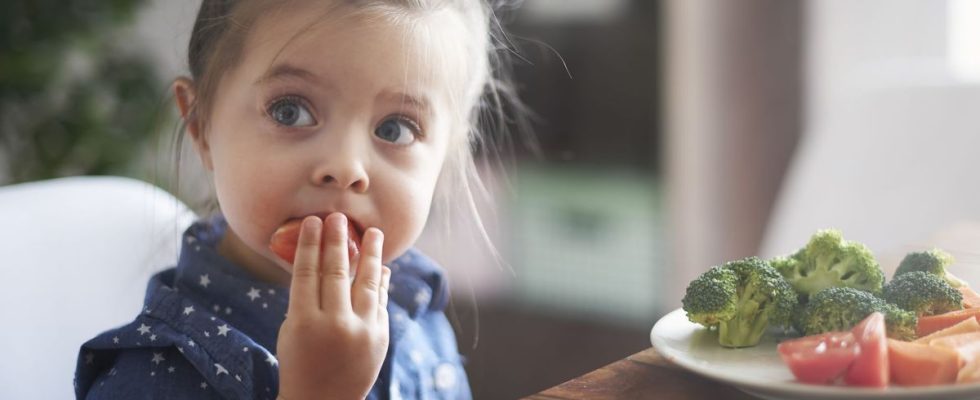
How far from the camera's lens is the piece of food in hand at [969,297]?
0.88 metres

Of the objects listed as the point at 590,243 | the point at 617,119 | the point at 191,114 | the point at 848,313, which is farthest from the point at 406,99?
the point at 590,243

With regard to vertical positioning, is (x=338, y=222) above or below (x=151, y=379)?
above

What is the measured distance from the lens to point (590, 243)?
114 inches

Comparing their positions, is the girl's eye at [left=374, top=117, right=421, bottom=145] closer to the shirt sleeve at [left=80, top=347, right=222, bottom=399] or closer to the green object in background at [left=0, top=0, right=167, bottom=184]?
the shirt sleeve at [left=80, top=347, right=222, bottom=399]

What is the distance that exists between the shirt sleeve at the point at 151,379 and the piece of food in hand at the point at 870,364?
599 millimetres

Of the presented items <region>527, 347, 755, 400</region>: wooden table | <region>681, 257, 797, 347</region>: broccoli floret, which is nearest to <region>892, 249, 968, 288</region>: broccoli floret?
<region>681, 257, 797, 347</region>: broccoli floret

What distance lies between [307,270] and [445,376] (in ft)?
1.27

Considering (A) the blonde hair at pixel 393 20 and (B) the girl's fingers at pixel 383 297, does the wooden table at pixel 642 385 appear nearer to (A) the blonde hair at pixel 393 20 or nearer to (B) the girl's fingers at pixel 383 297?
(B) the girl's fingers at pixel 383 297

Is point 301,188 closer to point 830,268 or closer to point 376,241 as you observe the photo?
point 376,241

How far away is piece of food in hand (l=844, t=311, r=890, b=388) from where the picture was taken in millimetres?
722

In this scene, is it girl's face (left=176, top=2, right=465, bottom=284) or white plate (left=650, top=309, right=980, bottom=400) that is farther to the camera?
girl's face (left=176, top=2, right=465, bottom=284)

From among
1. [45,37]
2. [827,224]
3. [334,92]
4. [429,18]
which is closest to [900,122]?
[827,224]

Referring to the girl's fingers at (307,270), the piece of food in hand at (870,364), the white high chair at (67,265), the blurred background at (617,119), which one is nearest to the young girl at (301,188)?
the girl's fingers at (307,270)

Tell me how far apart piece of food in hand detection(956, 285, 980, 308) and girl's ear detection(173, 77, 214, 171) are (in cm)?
73
